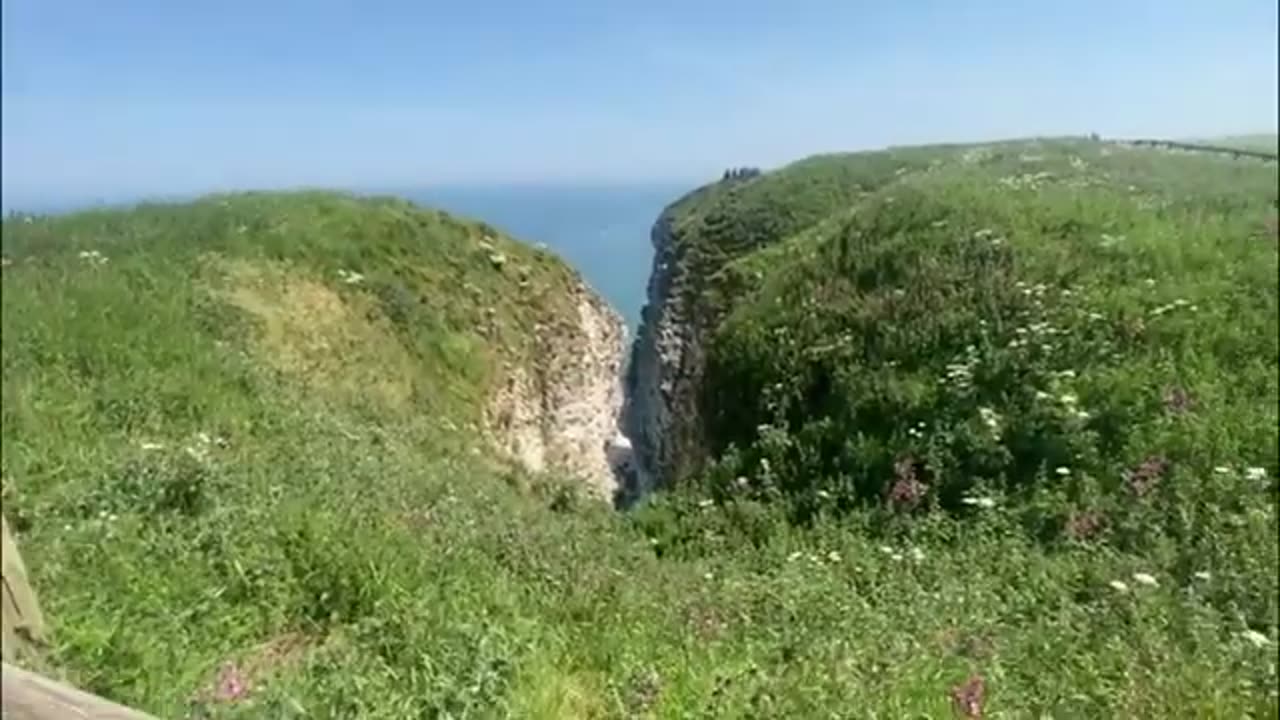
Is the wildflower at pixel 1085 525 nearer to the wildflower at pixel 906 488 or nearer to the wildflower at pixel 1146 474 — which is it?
the wildflower at pixel 1146 474

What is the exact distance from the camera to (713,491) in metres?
12.1

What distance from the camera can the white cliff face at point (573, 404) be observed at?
64.5 feet

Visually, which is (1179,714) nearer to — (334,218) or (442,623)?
(442,623)

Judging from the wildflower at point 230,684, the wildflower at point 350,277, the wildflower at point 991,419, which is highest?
the wildflower at point 350,277

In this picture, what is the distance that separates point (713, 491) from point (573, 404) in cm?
1325

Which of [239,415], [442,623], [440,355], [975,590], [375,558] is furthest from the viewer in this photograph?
[440,355]

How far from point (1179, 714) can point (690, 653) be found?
2.06 meters

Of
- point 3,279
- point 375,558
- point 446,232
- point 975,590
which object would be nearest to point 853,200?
point 446,232

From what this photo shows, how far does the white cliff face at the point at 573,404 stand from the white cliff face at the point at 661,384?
0.49 metres

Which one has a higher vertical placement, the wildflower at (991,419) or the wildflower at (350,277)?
the wildflower at (350,277)

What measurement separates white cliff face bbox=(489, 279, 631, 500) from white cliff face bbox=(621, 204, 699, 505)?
0.49 meters

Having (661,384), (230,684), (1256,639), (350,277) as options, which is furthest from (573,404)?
(230,684)

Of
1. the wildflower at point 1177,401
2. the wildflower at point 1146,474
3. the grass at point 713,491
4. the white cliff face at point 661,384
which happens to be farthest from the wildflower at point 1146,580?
the white cliff face at point 661,384

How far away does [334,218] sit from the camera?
20266mm
